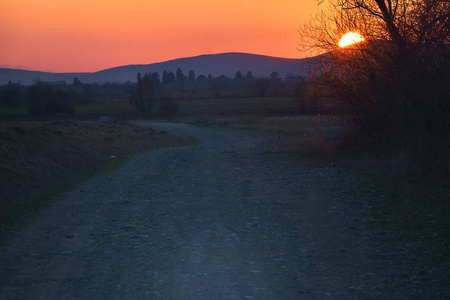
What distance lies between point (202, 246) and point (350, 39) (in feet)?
39.4

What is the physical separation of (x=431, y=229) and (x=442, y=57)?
7.80m

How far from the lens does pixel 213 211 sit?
9430 millimetres

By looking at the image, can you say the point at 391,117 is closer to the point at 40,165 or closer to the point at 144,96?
the point at 40,165

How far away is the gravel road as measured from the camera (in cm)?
521

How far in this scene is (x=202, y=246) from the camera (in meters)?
6.92

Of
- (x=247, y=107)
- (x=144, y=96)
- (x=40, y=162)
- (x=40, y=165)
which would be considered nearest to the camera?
(x=40, y=165)

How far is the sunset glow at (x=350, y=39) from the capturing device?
16097mm

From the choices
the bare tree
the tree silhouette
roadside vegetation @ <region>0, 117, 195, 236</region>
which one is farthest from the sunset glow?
the tree silhouette

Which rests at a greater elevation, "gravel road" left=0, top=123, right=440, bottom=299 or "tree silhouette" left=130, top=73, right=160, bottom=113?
"tree silhouette" left=130, top=73, right=160, bottom=113

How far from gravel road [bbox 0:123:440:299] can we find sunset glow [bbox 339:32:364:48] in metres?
5.98

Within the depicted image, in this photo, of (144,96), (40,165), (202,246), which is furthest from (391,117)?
(144,96)

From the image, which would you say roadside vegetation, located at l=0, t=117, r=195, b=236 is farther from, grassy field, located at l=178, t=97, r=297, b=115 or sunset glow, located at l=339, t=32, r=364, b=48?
grassy field, located at l=178, t=97, r=297, b=115

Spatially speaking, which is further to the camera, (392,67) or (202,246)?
(392,67)

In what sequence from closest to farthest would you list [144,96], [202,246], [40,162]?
[202,246]
[40,162]
[144,96]
